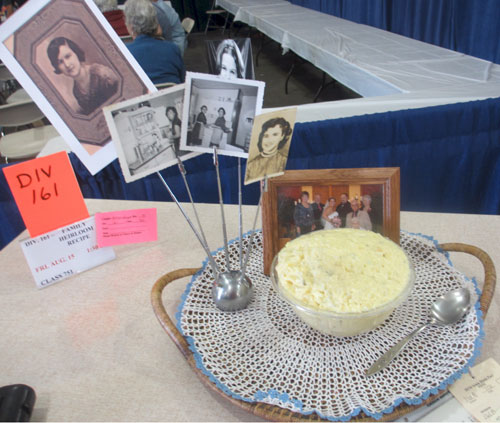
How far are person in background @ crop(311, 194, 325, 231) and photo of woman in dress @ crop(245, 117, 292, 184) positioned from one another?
0.10 metres

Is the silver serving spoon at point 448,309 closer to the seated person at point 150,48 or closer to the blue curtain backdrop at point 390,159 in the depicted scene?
the blue curtain backdrop at point 390,159

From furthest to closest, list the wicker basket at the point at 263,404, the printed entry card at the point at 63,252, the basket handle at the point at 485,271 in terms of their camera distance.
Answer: the printed entry card at the point at 63,252 < the basket handle at the point at 485,271 < the wicker basket at the point at 263,404

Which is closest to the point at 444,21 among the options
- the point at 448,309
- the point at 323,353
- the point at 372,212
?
the point at 372,212

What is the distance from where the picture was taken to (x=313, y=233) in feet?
1.90

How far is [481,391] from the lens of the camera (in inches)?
17.7

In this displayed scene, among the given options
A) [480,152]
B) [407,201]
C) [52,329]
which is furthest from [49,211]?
[480,152]

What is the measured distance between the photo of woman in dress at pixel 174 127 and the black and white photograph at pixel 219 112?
13 millimetres

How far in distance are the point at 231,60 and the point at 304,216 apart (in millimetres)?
263

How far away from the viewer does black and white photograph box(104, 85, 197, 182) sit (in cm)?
51

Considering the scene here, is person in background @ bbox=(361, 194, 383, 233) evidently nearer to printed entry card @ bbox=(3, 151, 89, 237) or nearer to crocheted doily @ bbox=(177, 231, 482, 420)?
crocheted doily @ bbox=(177, 231, 482, 420)

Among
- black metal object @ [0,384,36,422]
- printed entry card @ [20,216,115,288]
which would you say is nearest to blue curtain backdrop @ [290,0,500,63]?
printed entry card @ [20,216,115,288]

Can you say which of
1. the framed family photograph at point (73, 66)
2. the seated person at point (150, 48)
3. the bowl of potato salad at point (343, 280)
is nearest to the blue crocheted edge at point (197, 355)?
the bowl of potato salad at point (343, 280)

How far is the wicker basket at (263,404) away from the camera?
418 millimetres

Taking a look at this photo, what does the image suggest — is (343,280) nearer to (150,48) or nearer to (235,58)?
(235,58)
